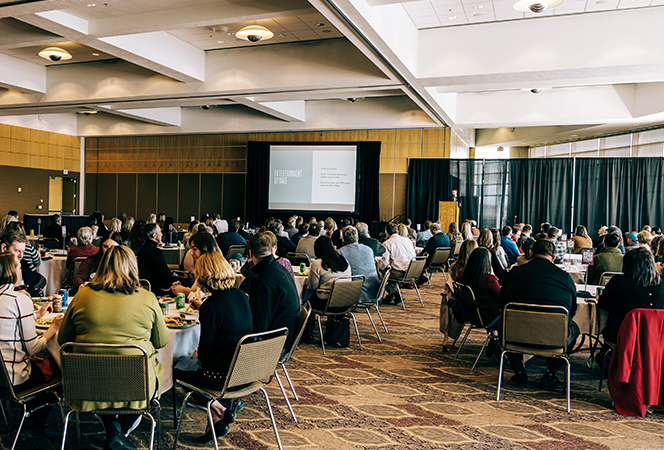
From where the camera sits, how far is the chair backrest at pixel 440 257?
9289 millimetres

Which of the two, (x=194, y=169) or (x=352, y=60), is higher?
(x=352, y=60)

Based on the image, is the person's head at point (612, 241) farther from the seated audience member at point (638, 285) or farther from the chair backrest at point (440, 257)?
the chair backrest at point (440, 257)

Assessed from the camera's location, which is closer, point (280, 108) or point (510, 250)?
point (510, 250)

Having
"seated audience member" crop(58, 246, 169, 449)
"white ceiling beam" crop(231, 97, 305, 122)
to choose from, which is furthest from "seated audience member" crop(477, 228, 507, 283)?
"white ceiling beam" crop(231, 97, 305, 122)

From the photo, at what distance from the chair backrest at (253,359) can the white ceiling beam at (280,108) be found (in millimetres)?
9003

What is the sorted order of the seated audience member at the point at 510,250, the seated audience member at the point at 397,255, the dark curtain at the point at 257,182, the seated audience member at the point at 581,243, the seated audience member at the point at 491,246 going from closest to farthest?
the seated audience member at the point at 491,246 → the seated audience member at the point at 397,255 → the seated audience member at the point at 510,250 → the seated audience member at the point at 581,243 → the dark curtain at the point at 257,182

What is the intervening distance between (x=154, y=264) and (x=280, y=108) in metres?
8.49

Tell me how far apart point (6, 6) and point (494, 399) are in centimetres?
694

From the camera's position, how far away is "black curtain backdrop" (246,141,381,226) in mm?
14969

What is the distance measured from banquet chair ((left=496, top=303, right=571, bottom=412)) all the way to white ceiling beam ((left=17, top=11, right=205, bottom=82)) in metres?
6.85

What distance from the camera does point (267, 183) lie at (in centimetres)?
1599

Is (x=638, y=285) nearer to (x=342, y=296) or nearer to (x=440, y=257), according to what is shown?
(x=342, y=296)

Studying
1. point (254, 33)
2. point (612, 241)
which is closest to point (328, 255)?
point (612, 241)

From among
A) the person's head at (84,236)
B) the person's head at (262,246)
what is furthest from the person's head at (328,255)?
the person's head at (84,236)
